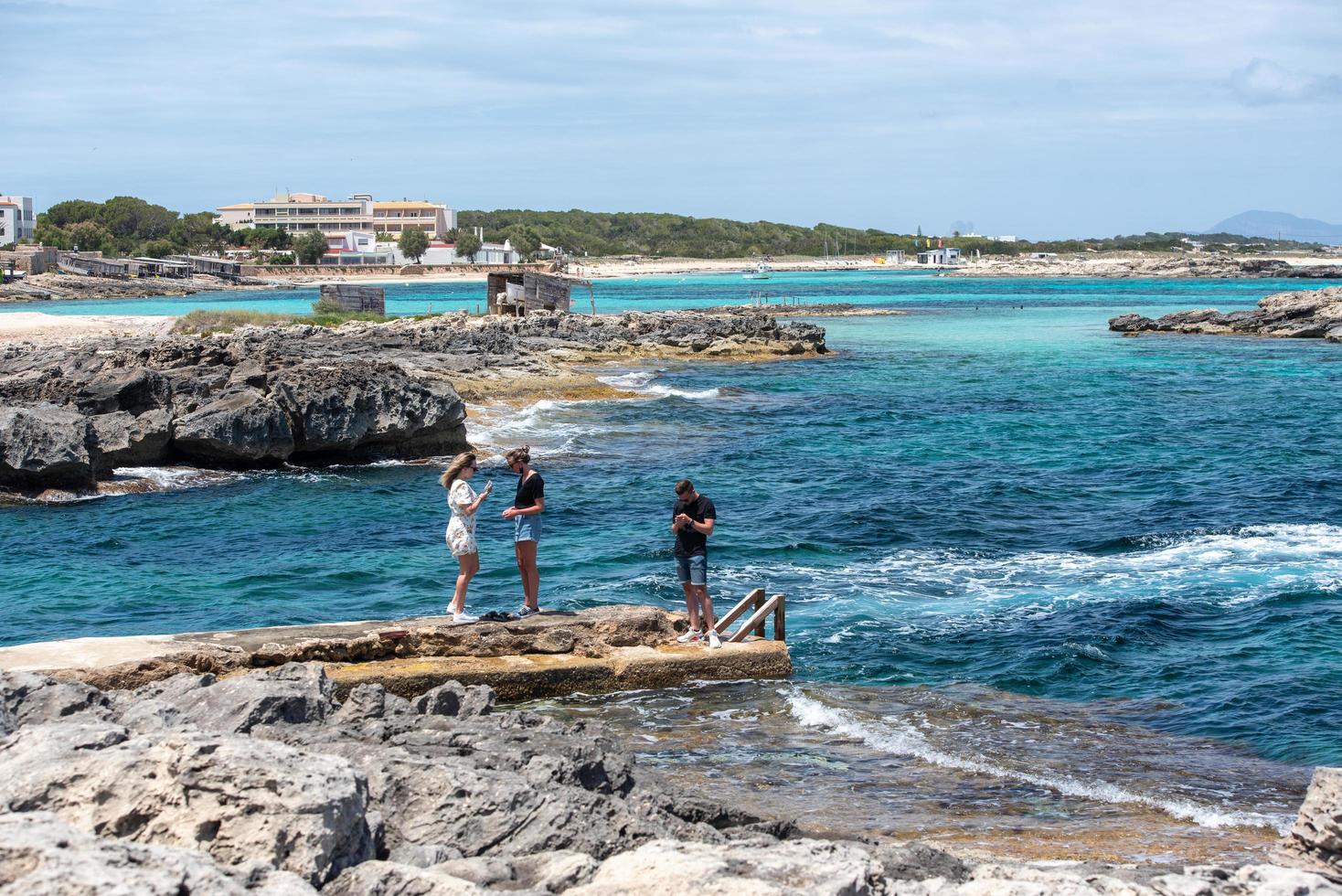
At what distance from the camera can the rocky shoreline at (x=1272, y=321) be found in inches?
2520

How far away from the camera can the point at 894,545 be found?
19.3m

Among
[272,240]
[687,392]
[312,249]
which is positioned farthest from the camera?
[272,240]

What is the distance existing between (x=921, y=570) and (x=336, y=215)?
168710mm


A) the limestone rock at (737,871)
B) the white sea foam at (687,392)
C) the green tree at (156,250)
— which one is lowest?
the white sea foam at (687,392)

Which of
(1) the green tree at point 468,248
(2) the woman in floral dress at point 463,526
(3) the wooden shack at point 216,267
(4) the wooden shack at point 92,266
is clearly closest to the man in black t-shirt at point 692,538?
(2) the woman in floral dress at point 463,526

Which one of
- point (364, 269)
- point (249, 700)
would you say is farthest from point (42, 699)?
point (364, 269)

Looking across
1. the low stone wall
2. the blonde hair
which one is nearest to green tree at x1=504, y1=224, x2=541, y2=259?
the low stone wall

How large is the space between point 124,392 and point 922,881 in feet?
70.3

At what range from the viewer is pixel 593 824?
6.66m

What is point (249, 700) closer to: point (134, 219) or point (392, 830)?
point (392, 830)

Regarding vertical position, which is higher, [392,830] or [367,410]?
[367,410]

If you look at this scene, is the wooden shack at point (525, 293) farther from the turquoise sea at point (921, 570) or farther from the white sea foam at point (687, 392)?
the turquoise sea at point (921, 570)

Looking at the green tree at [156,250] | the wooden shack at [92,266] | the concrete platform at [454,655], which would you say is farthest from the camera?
the green tree at [156,250]

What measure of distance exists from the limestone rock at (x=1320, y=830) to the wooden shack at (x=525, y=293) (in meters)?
54.6
